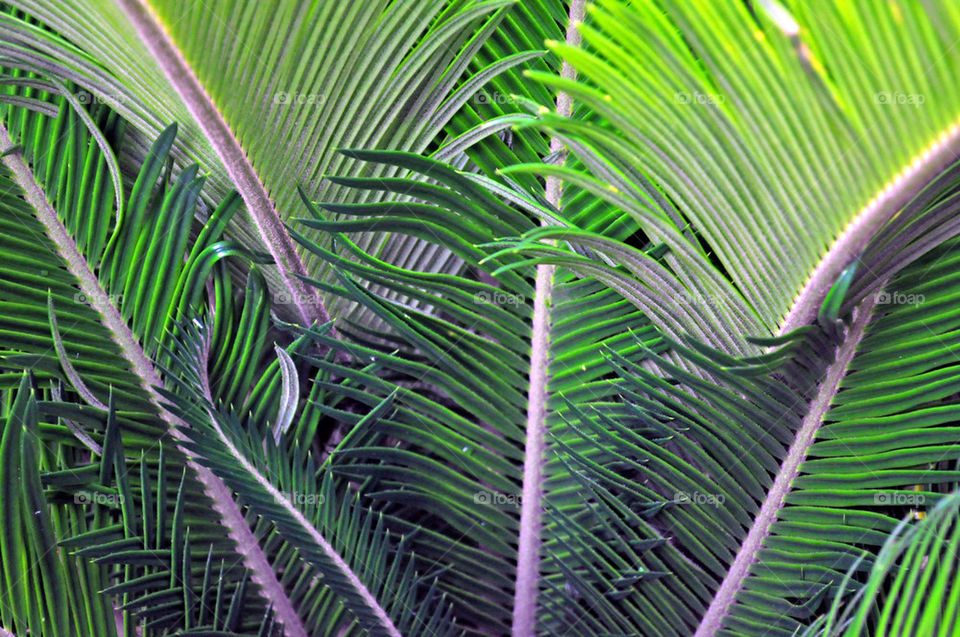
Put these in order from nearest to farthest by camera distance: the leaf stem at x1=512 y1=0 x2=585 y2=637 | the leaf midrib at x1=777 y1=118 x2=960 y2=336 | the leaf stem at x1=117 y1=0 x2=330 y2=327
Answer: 1. the leaf midrib at x1=777 y1=118 x2=960 y2=336
2. the leaf stem at x1=117 y1=0 x2=330 y2=327
3. the leaf stem at x1=512 y1=0 x2=585 y2=637

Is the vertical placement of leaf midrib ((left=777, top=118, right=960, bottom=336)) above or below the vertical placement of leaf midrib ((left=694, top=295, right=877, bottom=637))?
above

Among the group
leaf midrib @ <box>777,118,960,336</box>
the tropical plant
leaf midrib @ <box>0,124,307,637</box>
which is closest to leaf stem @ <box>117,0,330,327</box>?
the tropical plant

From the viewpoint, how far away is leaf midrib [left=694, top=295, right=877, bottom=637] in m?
0.68

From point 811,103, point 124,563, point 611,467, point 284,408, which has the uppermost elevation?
point 811,103

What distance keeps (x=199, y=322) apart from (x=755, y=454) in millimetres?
583

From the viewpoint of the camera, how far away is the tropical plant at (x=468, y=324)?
58cm

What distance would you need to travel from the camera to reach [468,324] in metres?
0.83

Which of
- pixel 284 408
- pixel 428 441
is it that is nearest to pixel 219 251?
pixel 284 408

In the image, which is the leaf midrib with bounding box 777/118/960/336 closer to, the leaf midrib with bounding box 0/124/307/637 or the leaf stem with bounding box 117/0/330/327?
the leaf stem with bounding box 117/0/330/327

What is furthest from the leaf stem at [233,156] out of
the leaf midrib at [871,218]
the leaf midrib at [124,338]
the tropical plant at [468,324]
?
the leaf midrib at [871,218]

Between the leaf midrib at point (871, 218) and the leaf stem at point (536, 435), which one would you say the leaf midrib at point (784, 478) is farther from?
the leaf stem at point (536, 435)

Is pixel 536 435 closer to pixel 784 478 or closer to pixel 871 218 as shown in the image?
pixel 784 478

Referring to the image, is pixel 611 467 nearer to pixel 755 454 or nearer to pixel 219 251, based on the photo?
pixel 755 454

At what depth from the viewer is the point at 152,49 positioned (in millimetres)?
659
